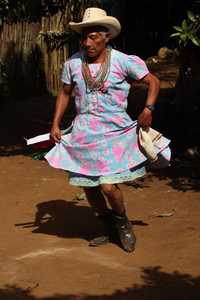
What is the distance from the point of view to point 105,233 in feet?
20.1

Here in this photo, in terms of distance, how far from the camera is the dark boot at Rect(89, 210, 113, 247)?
5984 mm

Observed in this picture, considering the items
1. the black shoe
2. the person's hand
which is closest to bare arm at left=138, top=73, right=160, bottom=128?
the person's hand

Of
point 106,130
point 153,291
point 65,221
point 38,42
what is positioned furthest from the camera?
point 38,42

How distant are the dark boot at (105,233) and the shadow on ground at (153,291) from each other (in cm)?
77

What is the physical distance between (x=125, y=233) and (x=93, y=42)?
1.53 metres

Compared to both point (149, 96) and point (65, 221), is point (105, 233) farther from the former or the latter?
point (149, 96)

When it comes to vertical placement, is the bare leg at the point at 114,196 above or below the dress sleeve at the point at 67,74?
below

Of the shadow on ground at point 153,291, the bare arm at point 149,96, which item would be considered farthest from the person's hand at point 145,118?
the shadow on ground at point 153,291

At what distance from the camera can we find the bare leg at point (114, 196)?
5.65 m

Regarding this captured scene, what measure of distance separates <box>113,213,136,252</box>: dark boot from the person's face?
1307mm

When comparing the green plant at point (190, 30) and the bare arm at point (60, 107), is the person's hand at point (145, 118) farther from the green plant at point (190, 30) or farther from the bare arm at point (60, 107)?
the green plant at point (190, 30)

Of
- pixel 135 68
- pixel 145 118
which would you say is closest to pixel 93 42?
pixel 135 68

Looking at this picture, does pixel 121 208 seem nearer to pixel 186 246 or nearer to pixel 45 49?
pixel 186 246

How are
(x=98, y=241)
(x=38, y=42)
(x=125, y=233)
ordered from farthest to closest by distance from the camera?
(x=38, y=42)
(x=98, y=241)
(x=125, y=233)
